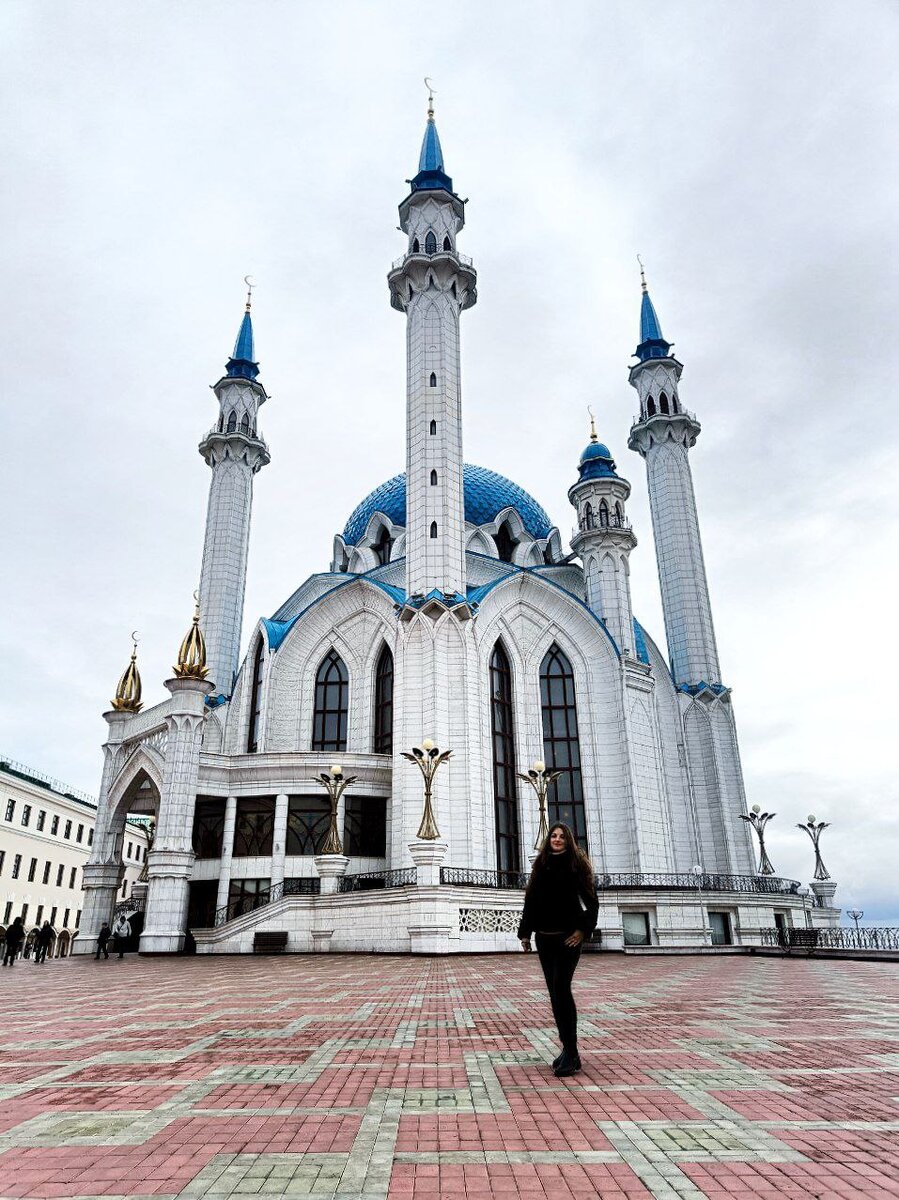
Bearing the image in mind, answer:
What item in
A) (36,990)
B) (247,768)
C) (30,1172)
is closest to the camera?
(30,1172)

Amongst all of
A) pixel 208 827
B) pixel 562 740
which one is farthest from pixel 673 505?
pixel 208 827

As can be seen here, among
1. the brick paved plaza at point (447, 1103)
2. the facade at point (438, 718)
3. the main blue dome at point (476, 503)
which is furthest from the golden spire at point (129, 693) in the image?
the brick paved plaza at point (447, 1103)

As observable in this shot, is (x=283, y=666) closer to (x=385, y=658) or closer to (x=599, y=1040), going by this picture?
(x=385, y=658)

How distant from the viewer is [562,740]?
1453 inches

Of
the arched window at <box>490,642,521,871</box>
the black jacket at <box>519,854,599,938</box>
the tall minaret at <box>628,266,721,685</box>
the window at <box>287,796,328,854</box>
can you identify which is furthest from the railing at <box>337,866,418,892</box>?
the tall minaret at <box>628,266,721,685</box>

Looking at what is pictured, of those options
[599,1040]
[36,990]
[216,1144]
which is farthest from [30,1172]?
[36,990]

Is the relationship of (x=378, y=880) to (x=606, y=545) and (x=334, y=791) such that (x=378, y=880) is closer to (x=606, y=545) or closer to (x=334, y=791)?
(x=334, y=791)

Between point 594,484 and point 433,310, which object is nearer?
point 433,310

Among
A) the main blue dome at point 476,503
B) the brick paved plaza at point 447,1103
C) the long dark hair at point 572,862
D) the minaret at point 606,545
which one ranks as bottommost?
the brick paved plaza at point 447,1103

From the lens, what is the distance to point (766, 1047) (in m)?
6.71

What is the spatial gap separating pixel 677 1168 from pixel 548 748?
33382 millimetres

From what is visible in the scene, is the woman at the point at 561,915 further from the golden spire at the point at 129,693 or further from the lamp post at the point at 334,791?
the golden spire at the point at 129,693

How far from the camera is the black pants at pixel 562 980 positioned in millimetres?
5618

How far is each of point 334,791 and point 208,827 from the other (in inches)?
273
